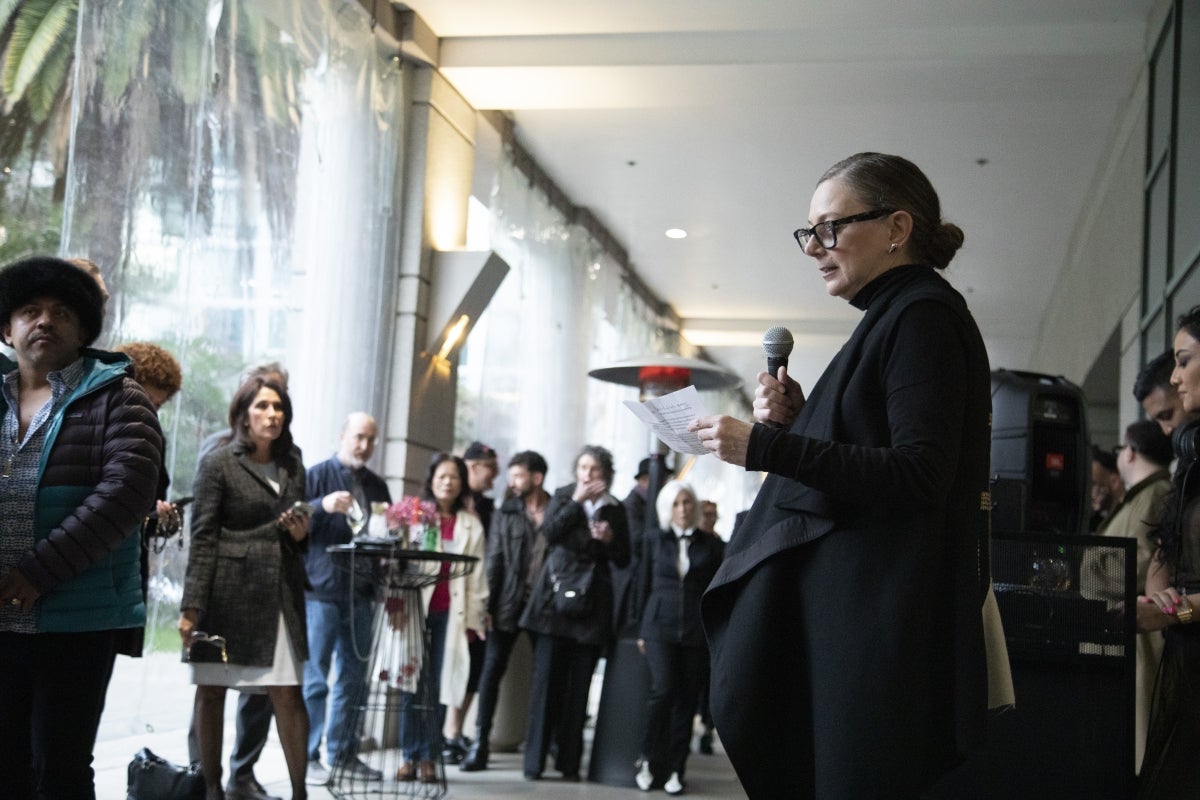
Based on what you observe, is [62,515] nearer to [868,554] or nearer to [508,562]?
[868,554]

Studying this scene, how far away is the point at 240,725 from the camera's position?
14.3 feet

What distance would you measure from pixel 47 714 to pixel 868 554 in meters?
1.66

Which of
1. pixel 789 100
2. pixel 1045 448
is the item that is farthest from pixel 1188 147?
pixel 1045 448

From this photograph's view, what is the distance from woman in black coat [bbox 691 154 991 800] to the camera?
1653mm

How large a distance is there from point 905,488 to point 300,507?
9.22ft

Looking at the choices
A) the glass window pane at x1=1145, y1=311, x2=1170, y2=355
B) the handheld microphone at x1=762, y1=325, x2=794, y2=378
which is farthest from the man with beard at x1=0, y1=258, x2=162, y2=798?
the glass window pane at x1=1145, y1=311, x2=1170, y2=355

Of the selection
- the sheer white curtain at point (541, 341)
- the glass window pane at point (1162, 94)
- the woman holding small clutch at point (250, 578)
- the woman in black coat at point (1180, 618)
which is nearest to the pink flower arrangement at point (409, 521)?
the woman holding small clutch at point (250, 578)

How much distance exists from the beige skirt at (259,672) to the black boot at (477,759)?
1810 mm

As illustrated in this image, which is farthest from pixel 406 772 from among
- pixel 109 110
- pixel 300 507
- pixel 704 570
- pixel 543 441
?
pixel 543 441

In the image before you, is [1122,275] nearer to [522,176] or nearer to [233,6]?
[522,176]

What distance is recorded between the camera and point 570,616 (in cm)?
591

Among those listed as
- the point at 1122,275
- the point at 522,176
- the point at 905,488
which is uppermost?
the point at 522,176

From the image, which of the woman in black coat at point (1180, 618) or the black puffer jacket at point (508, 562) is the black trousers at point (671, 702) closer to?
the black puffer jacket at point (508, 562)

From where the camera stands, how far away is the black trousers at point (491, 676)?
5.85 m
